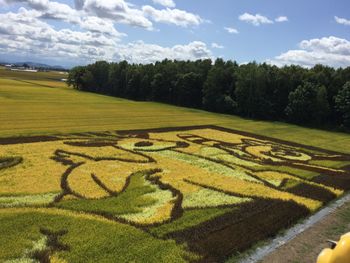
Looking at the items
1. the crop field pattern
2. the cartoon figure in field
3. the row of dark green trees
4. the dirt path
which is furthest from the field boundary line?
the row of dark green trees

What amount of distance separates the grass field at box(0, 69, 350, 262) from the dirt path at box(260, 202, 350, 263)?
1.13 metres

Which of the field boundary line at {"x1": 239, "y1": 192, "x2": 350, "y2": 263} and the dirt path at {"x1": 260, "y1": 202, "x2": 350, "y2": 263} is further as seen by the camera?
the dirt path at {"x1": 260, "y1": 202, "x2": 350, "y2": 263}

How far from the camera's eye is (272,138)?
181ft

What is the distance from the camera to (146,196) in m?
22.6

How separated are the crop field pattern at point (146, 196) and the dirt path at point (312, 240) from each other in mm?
1128

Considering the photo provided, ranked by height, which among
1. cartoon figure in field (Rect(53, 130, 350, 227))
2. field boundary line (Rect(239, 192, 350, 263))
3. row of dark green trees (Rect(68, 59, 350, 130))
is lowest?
field boundary line (Rect(239, 192, 350, 263))

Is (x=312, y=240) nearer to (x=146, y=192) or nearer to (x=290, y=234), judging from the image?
(x=290, y=234)

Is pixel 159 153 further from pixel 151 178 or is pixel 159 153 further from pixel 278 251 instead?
pixel 278 251

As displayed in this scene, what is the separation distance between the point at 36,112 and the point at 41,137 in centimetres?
2280

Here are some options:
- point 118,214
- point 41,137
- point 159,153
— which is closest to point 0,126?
point 41,137

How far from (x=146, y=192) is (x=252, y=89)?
6645cm

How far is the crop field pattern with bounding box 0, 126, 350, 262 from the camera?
16.0 metres

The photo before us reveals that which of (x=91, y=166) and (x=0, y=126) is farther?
(x=0, y=126)

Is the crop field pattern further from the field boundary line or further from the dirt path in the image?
the dirt path
